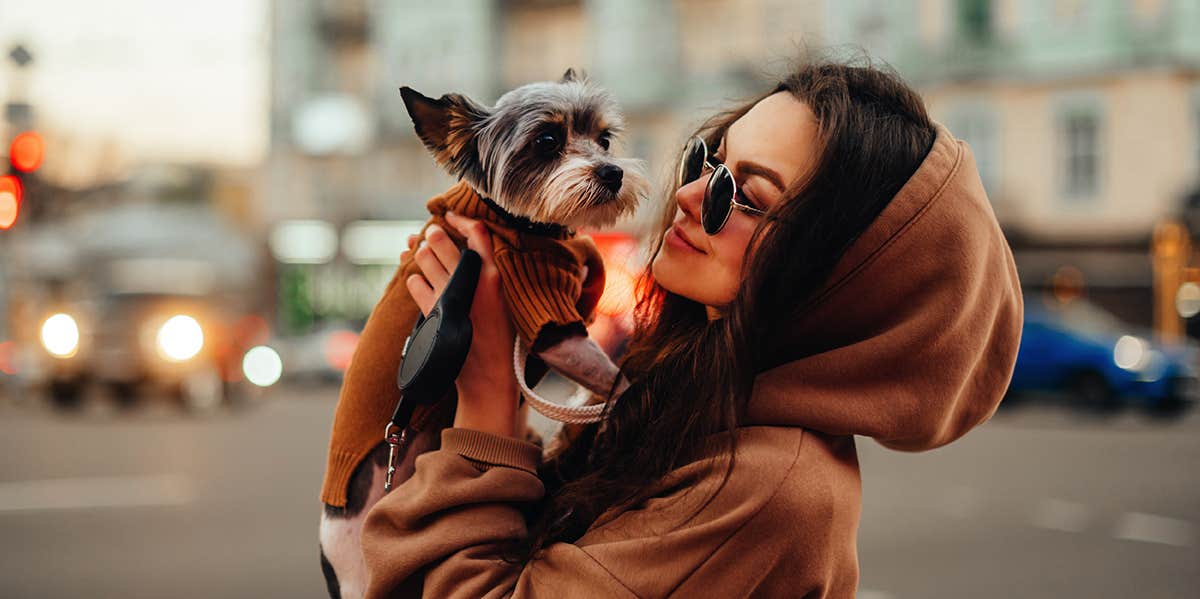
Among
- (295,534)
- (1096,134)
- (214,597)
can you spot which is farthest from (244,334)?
(1096,134)

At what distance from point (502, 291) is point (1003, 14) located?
89.8 ft

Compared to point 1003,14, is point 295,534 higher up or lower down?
lower down

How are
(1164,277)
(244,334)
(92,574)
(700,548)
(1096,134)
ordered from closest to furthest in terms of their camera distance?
(700,548) → (92,574) → (244,334) → (1164,277) → (1096,134)

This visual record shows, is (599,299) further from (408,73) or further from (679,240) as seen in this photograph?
(408,73)

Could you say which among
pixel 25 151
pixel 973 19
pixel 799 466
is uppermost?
pixel 799 466

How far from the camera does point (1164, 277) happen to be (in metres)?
24.1

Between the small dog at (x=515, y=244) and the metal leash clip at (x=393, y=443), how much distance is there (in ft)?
0.11

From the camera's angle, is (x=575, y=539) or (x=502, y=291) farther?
(x=502, y=291)

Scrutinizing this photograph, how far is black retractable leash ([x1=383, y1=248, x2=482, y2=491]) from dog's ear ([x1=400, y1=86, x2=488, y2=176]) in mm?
376

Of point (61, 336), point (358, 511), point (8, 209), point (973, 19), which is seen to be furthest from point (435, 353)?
point (973, 19)

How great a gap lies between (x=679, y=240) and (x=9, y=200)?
36.5ft

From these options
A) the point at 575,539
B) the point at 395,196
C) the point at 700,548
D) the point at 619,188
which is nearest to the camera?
the point at 700,548

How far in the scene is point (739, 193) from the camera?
187 centimetres

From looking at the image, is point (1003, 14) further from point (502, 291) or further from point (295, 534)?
point (502, 291)
